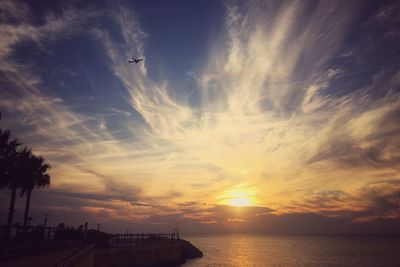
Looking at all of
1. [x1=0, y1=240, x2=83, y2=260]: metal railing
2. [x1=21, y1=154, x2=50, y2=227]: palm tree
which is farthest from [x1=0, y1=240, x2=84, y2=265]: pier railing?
[x1=21, y1=154, x2=50, y2=227]: palm tree

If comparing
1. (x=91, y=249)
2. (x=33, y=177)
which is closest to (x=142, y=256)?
(x=91, y=249)

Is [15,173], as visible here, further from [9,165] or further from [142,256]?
[142,256]

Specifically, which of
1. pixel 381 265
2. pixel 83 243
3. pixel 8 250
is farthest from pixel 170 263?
pixel 381 265

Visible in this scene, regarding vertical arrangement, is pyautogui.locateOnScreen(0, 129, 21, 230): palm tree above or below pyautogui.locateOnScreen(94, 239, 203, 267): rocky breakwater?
above

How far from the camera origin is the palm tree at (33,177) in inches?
1608

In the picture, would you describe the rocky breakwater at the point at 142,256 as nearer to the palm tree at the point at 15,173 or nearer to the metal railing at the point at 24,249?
the metal railing at the point at 24,249

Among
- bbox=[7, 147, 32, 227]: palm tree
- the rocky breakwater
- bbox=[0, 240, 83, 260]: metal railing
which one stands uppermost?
bbox=[7, 147, 32, 227]: palm tree

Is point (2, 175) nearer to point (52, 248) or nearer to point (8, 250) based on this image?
point (52, 248)

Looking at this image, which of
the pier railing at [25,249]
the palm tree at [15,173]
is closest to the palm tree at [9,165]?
the palm tree at [15,173]

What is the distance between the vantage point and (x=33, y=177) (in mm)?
42344

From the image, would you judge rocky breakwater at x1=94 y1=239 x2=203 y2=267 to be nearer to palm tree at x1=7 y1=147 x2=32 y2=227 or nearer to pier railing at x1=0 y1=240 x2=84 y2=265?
pier railing at x1=0 y1=240 x2=84 y2=265

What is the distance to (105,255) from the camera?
119 ft

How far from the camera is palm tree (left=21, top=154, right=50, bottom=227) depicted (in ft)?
134

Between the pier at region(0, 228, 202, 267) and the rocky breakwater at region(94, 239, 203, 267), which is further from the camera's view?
the rocky breakwater at region(94, 239, 203, 267)
